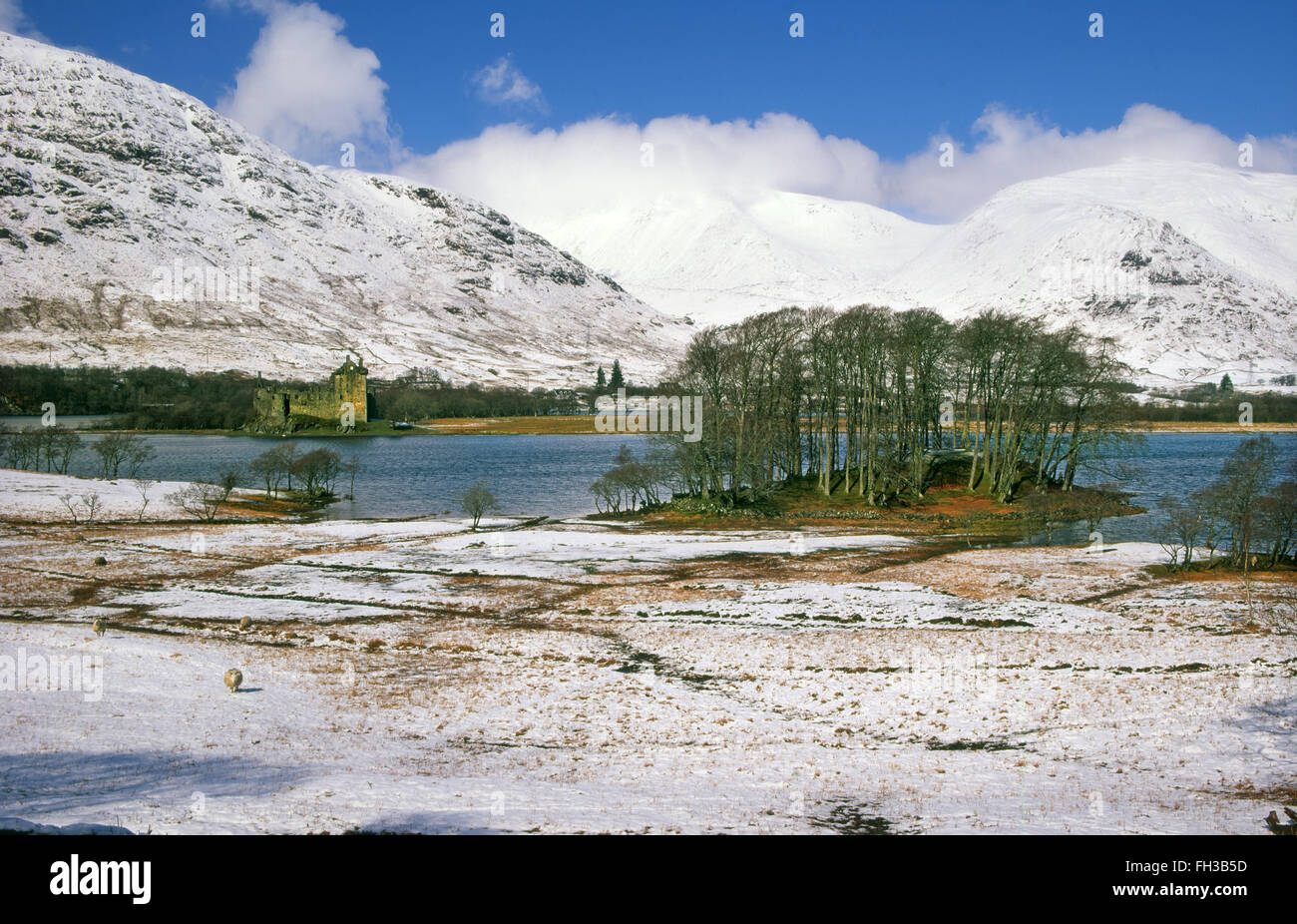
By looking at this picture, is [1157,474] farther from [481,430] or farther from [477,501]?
[481,430]

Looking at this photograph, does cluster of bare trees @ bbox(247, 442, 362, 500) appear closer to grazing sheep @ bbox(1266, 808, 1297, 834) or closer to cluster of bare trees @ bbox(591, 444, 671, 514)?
cluster of bare trees @ bbox(591, 444, 671, 514)

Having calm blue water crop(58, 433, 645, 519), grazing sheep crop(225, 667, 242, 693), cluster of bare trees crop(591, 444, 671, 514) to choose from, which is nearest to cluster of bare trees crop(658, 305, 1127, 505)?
cluster of bare trees crop(591, 444, 671, 514)

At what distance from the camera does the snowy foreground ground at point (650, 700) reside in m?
16.0

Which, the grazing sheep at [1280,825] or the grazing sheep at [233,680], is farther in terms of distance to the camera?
the grazing sheep at [233,680]

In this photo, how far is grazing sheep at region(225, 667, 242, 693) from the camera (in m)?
24.7

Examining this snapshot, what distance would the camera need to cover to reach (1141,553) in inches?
1875

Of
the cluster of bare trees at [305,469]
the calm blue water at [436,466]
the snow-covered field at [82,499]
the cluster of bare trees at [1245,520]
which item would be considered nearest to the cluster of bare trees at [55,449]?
the calm blue water at [436,466]

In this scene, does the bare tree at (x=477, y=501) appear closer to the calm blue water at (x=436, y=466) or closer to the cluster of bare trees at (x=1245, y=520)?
the calm blue water at (x=436, y=466)

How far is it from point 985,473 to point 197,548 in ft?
199

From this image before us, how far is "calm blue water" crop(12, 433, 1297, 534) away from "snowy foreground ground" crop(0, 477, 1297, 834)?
2867 centimetres

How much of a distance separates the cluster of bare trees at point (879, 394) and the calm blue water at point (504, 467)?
32.6ft
